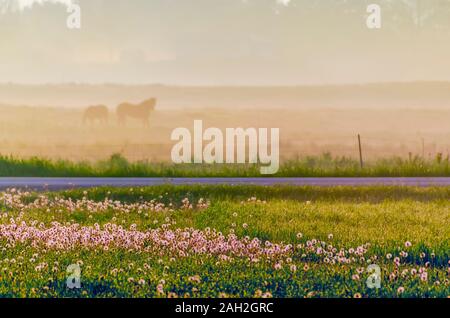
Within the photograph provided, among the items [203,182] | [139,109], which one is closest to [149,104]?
[139,109]

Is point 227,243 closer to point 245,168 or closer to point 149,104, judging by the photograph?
point 149,104

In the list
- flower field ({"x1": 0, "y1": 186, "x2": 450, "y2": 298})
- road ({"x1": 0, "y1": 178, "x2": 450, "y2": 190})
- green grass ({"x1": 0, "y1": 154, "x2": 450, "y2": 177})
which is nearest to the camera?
flower field ({"x1": 0, "y1": 186, "x2": 450, "y2": 298})

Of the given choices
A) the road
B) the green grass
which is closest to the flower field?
the road

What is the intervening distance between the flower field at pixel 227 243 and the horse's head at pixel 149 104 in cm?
166

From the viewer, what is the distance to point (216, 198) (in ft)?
43.1

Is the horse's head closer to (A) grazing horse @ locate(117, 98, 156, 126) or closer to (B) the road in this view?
(A) grazing horse @ locate(117, 98, 156, 126)

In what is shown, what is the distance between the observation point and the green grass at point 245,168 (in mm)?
15034

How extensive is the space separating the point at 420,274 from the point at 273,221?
295cm

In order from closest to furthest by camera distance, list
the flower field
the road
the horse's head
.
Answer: the flower field, the horse's head, the road

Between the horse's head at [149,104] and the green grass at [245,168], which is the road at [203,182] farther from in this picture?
the horse's head at [149,104]

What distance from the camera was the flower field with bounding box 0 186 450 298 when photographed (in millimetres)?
8703

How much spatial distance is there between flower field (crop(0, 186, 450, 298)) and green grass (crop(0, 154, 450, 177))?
1.31 meters
